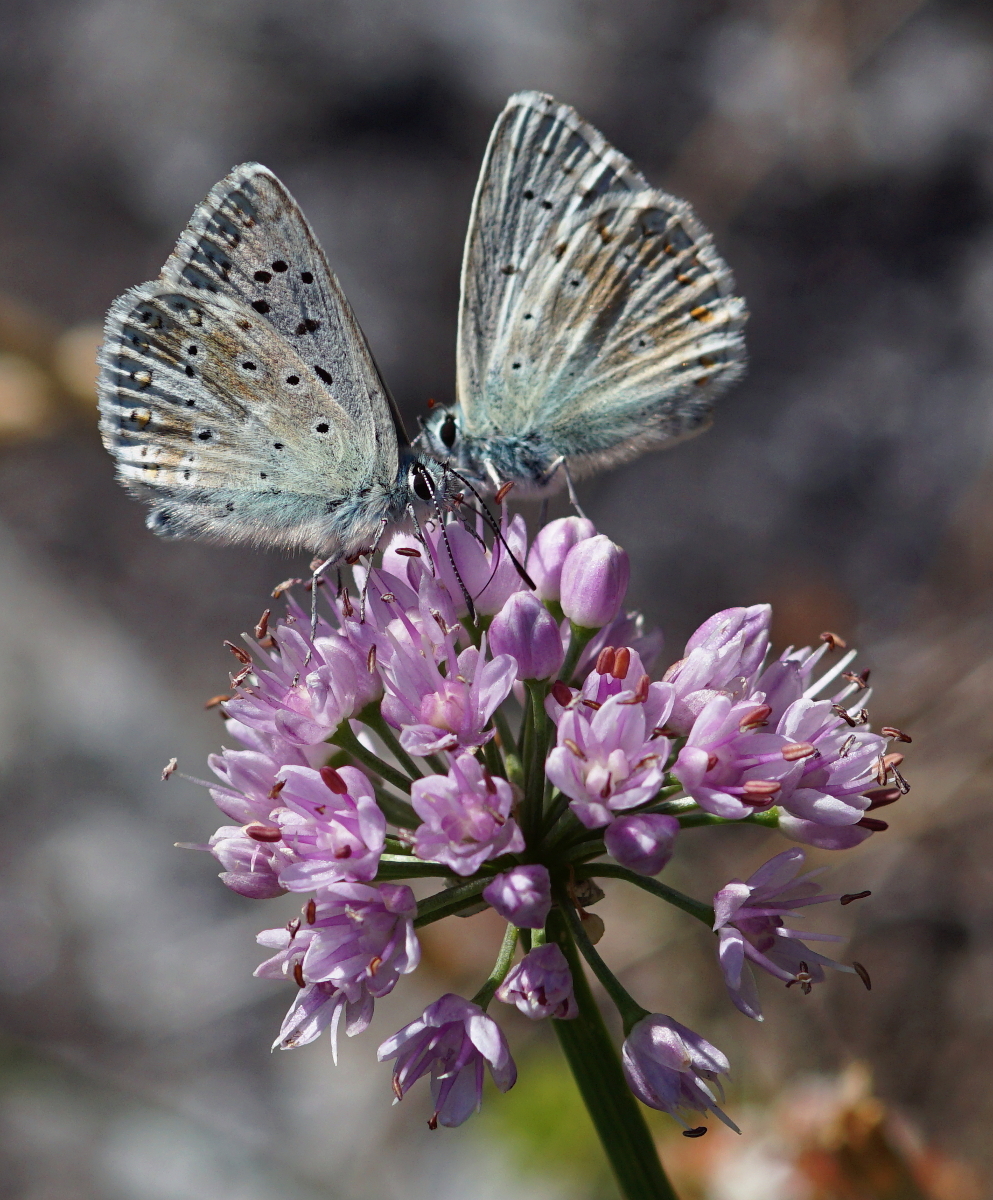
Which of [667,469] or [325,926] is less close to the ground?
[667,469]

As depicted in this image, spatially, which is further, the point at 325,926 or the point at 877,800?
the point at 877,800

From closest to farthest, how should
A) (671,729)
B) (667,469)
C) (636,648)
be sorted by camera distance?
(671,729) → (636,648) → (667,469)

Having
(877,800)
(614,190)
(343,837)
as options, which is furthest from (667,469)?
(343,837)

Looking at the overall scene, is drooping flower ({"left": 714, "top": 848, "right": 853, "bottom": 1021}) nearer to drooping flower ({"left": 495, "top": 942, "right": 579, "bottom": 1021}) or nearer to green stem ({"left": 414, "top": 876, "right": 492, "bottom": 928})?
drooping flower ({"left": 495, "top": 942, "right": 579, "bottom": 1021})

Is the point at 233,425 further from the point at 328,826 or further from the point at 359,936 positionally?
the point at 359,936

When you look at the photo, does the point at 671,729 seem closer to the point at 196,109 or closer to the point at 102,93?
the point at 196,109

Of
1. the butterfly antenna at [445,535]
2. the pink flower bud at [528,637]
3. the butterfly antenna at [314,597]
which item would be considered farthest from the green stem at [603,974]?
the butterfly antenna at [314,597]
